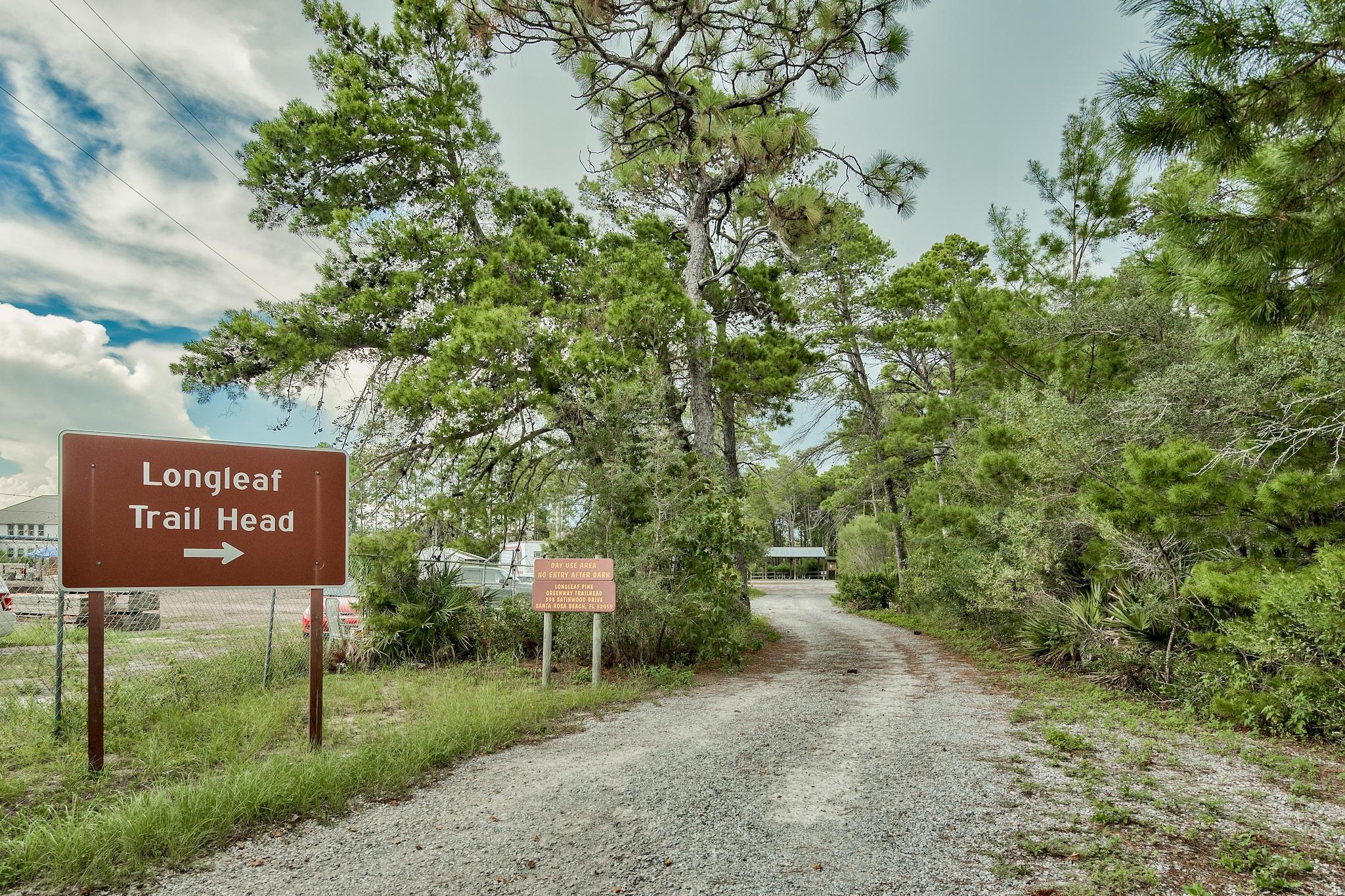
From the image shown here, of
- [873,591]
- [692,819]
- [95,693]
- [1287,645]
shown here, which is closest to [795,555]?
[873,591]

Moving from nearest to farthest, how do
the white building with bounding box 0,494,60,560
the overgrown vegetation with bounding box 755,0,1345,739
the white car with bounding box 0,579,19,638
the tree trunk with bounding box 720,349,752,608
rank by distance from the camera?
the overgrown vegetation with bounding box 755,0,1345,739 → the white car with bounding box 0,579,19,638 → the tree trunk with bounding box 720,349,752,608 → the white building with bounding box 0,494,60,560

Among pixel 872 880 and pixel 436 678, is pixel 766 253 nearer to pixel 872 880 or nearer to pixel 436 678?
pixel 436 678

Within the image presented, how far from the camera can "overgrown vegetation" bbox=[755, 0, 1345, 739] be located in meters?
4.42

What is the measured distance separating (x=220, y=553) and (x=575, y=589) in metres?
3.98

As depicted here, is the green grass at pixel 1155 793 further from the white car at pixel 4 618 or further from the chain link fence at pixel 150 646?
the white car at pixel 4 618

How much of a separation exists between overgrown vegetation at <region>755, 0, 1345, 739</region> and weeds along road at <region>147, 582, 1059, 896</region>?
8.44ft

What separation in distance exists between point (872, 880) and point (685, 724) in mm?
3474

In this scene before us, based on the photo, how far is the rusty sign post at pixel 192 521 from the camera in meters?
4.65

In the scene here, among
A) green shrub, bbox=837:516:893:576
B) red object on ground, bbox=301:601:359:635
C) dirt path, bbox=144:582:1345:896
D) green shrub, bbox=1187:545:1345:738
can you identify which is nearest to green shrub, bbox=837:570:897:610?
green shrub, bbox=837:516:893:576

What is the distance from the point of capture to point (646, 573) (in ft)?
30.0

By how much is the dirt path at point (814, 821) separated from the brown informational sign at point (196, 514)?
7.22ft

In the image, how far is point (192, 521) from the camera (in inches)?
198

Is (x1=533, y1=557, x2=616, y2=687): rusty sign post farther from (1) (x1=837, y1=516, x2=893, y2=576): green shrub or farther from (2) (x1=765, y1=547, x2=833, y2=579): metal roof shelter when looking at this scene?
(2) (x1=765, y1=547, x2=833, y2=579): metal roof shelter

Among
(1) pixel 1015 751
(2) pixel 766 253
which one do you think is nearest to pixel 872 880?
(1) pixel 1015 751
